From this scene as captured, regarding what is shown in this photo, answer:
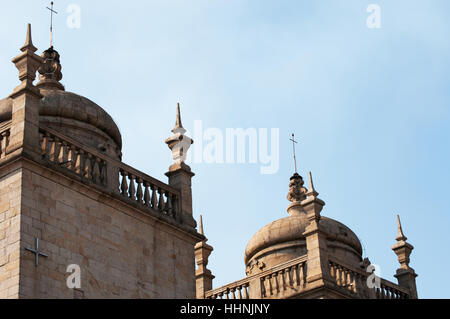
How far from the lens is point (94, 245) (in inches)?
831

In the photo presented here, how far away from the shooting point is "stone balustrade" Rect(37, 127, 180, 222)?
21.2 metres

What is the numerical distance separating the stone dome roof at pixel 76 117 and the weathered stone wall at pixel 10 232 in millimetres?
5042

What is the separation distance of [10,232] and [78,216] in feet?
6.33

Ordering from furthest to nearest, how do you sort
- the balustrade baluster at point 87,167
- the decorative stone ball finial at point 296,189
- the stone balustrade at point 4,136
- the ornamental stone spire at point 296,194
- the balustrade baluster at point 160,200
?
1. the decorative stone ball finial at point 296,189
2. the ornamental stone spire at point 296,194
3. the balustrade baluster at point 160,200
4. the balustrade baluster at point 87,167
5. the stone balustrade at point 4,136

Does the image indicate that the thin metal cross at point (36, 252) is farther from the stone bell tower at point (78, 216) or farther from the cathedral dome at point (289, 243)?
the cathedral dome at point (289, 243)

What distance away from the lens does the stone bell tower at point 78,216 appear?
64.2 feet

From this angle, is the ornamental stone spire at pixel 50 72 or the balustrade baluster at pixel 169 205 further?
the ornamental stone spire at pixel 50 72

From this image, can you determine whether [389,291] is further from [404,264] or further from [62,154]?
[62,154]

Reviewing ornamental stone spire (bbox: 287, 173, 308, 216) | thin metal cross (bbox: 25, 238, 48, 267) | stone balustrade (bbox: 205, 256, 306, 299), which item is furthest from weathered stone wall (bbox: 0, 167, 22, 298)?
ornamental stone spire (bbox: 287, 173, 308, 216)

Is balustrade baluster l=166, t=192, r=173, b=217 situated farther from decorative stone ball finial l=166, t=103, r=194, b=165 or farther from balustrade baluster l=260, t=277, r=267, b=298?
balustrade baluster l=260, t=277, r=267, b=298

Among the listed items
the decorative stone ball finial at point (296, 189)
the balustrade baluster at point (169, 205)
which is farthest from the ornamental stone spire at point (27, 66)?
the decorative stone ball finial at point (296, 189)

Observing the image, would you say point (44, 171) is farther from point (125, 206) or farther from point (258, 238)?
point (258, 238)

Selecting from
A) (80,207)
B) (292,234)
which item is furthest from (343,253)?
(80,207)
